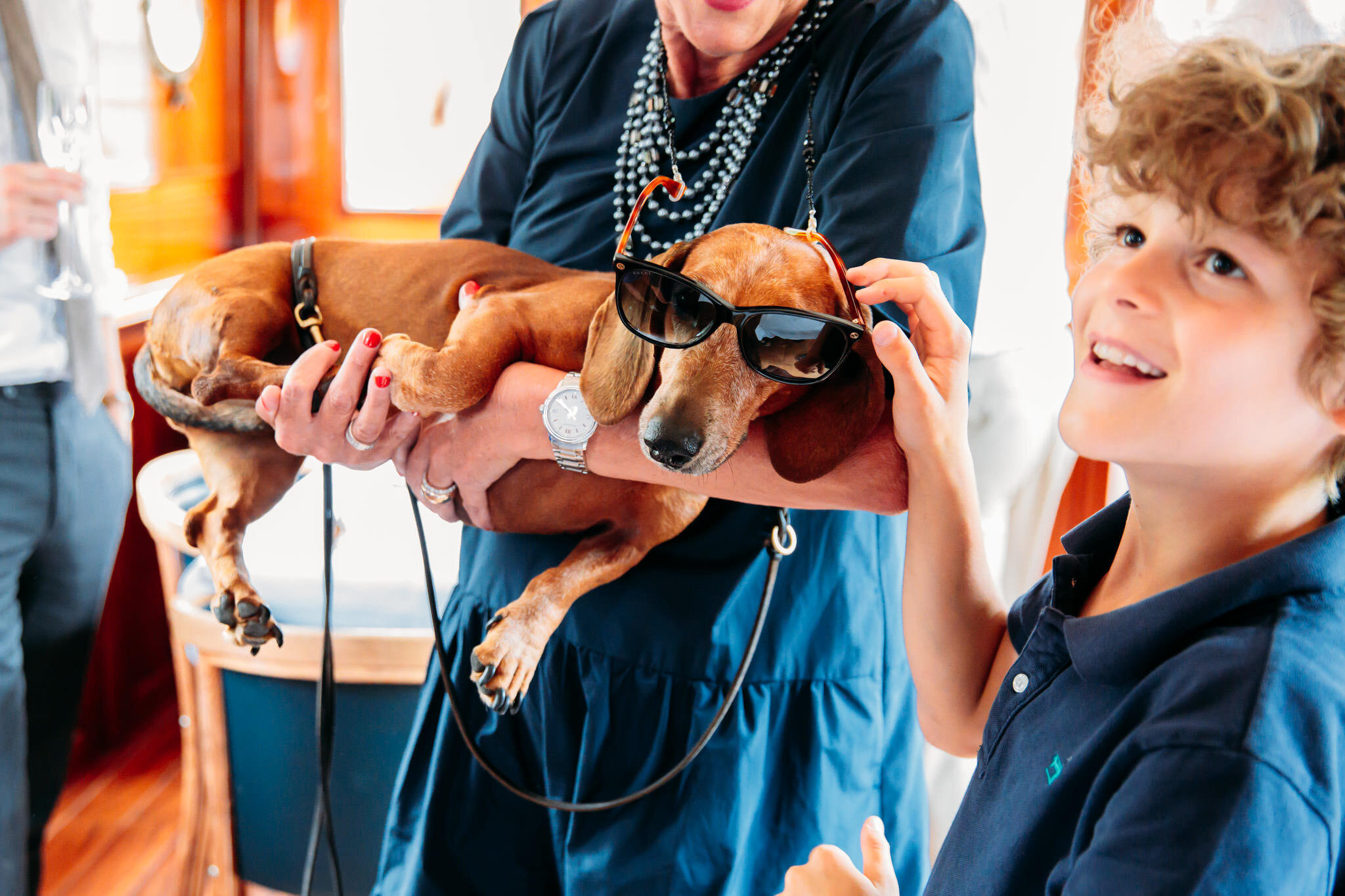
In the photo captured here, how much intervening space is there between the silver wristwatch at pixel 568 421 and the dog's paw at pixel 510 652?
0.58ft

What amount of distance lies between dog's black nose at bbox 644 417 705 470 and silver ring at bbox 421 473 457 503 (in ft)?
0.97

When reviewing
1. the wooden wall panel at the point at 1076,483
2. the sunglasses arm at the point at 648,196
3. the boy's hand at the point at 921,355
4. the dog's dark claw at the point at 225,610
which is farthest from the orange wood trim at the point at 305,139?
the boy's hand at the point at 921,355

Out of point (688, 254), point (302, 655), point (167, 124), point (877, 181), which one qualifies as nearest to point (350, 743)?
point (302, 655)

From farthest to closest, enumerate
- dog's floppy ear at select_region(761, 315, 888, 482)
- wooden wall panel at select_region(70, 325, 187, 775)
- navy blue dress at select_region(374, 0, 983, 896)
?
wooden wall panel at select_region(70, 325, 187, 775) < navy blue dress at select_region(374, 0, 983, 896) < dog's floppy ear at select_region(761, 315, 888, 482)

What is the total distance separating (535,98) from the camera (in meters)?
1.25

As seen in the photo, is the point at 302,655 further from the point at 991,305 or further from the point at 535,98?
the point at 991,305

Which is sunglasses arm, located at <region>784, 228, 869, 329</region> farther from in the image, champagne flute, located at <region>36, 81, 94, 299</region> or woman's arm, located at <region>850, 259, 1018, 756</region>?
champagne flute, located at <region>36, 81, 94, 299</region>

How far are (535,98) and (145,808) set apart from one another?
2.50m

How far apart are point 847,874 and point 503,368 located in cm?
59

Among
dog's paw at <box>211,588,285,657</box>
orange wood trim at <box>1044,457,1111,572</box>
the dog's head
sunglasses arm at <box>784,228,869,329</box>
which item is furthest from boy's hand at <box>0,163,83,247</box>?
orange wood trim at <box>1044,457,1111,572</box>

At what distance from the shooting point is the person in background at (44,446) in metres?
1.62

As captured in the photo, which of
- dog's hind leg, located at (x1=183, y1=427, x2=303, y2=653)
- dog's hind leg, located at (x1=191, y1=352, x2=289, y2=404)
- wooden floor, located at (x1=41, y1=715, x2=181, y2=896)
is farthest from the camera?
wooden floor, located at (x1=41, y1=715, x2=181, y2=896)

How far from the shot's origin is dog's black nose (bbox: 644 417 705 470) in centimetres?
88

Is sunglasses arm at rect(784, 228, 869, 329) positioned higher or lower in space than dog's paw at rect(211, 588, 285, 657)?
higher
